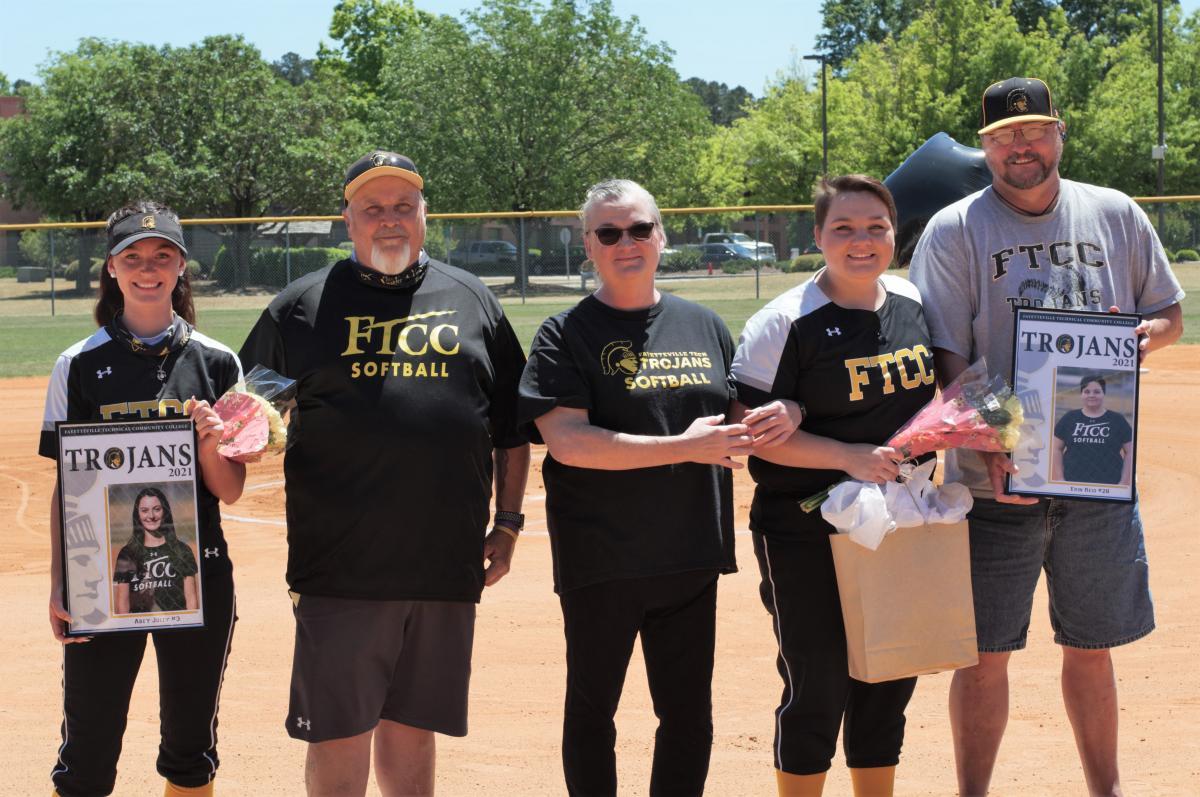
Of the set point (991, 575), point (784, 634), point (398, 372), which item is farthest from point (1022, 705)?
point (398, 372)

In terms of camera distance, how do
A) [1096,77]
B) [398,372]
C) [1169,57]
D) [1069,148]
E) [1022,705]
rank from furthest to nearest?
[1169,57], [1096,77], [1069,148], [1022,705], [398,372]

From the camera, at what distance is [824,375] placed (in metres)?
3.83

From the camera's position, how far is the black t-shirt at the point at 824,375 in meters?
3.83

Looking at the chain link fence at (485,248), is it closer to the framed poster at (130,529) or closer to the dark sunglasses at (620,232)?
the dark sunglasses at (620,232)

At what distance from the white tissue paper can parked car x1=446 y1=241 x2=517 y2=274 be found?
64.7ft

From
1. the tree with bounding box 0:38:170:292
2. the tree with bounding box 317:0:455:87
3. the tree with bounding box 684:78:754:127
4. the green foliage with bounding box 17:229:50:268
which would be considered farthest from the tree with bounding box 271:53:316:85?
the green foliage with bounding box 17:229:50:268

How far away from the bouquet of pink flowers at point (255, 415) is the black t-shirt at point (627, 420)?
2.31 ft

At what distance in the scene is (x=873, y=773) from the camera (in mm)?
3979

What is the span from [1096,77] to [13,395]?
3766cm

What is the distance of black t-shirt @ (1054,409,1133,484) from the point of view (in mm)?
3984

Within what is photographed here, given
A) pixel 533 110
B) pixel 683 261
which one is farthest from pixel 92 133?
pixel 683 261

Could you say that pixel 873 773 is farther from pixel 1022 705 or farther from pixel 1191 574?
pixel 1191 574

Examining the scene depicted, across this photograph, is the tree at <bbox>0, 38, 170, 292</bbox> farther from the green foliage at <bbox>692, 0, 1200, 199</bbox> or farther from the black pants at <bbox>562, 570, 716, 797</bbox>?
the black pants at <bbox>562, 570, 716, 797</bbox>

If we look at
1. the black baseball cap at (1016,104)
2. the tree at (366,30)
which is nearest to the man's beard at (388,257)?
the black baseball cap at (1016,104)
